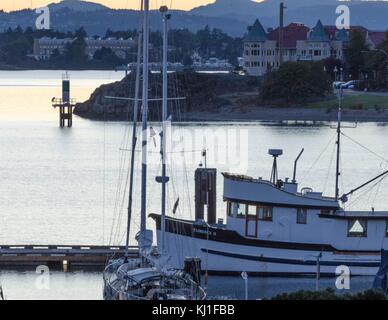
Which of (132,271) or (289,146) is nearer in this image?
(132,271)

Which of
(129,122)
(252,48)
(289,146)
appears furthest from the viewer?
(252,48)

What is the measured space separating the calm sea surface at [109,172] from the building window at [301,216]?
1279 millimetres

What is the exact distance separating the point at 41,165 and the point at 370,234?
125 ft

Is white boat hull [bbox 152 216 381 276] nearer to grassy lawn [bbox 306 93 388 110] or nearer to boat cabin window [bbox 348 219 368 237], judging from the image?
boat cabin window [bbox 348 219 368 237]

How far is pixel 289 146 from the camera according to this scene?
249 ft

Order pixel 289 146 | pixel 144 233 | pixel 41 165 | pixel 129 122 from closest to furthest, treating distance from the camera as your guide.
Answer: pixel 144 233 → pixel 41 165 → pixel 289 146 → pixel 129 122

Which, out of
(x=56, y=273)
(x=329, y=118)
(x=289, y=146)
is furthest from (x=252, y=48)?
(x=56, y=273)

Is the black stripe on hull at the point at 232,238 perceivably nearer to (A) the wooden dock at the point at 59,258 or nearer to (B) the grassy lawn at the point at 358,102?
(A) the wooden dock at the point at 59,258

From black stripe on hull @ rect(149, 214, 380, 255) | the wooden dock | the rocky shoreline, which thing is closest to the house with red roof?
the rocky shoreline

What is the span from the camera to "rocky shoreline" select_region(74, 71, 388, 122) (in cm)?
9571

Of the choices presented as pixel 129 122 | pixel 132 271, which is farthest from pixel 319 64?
pixel 132 271

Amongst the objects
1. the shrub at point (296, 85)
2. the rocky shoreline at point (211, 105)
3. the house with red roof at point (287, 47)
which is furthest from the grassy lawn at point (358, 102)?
the house with red roof at point (287, 47)

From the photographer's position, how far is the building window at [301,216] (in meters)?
30.2

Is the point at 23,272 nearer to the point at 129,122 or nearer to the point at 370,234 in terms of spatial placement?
the point at 370,234
